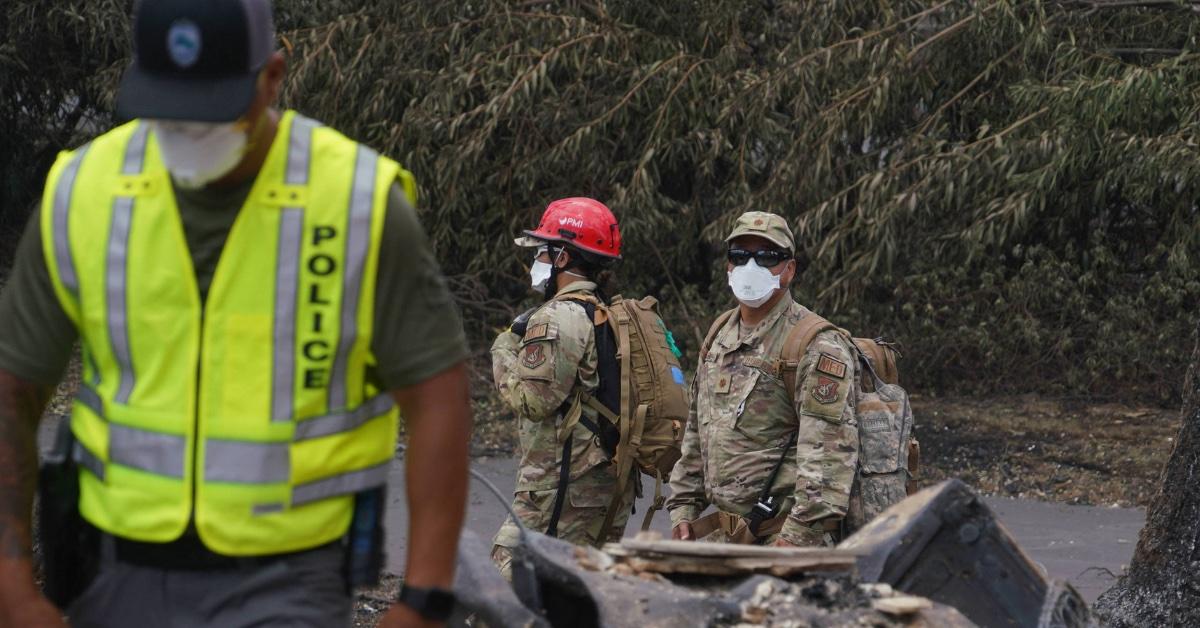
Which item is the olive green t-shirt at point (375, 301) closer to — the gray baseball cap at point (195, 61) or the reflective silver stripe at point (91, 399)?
the reflective silver stripe at point (91, 399)

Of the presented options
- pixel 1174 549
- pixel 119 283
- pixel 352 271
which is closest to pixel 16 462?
pixel 119 283

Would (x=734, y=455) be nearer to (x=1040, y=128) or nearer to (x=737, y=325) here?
(x=737, y=325)

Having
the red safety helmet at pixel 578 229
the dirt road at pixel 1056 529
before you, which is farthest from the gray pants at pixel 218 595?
the dirt road at pixel 1056 529

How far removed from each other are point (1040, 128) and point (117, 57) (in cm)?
795

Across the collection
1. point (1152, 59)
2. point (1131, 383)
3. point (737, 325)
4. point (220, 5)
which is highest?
point (1152, 59)

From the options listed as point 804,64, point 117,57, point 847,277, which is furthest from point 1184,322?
point 117,57

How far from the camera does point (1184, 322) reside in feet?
36.0

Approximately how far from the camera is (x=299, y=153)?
7.86 feet

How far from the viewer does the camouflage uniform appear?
210 inches

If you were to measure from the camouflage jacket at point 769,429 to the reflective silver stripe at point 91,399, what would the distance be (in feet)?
8.94

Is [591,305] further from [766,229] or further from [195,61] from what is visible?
[195,61]

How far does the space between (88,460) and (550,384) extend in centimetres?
296

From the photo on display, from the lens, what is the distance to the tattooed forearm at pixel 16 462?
7.79 ft

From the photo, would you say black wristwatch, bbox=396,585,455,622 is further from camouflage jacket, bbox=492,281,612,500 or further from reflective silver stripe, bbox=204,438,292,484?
camouflage jacket, bbox=492,281,612,500
